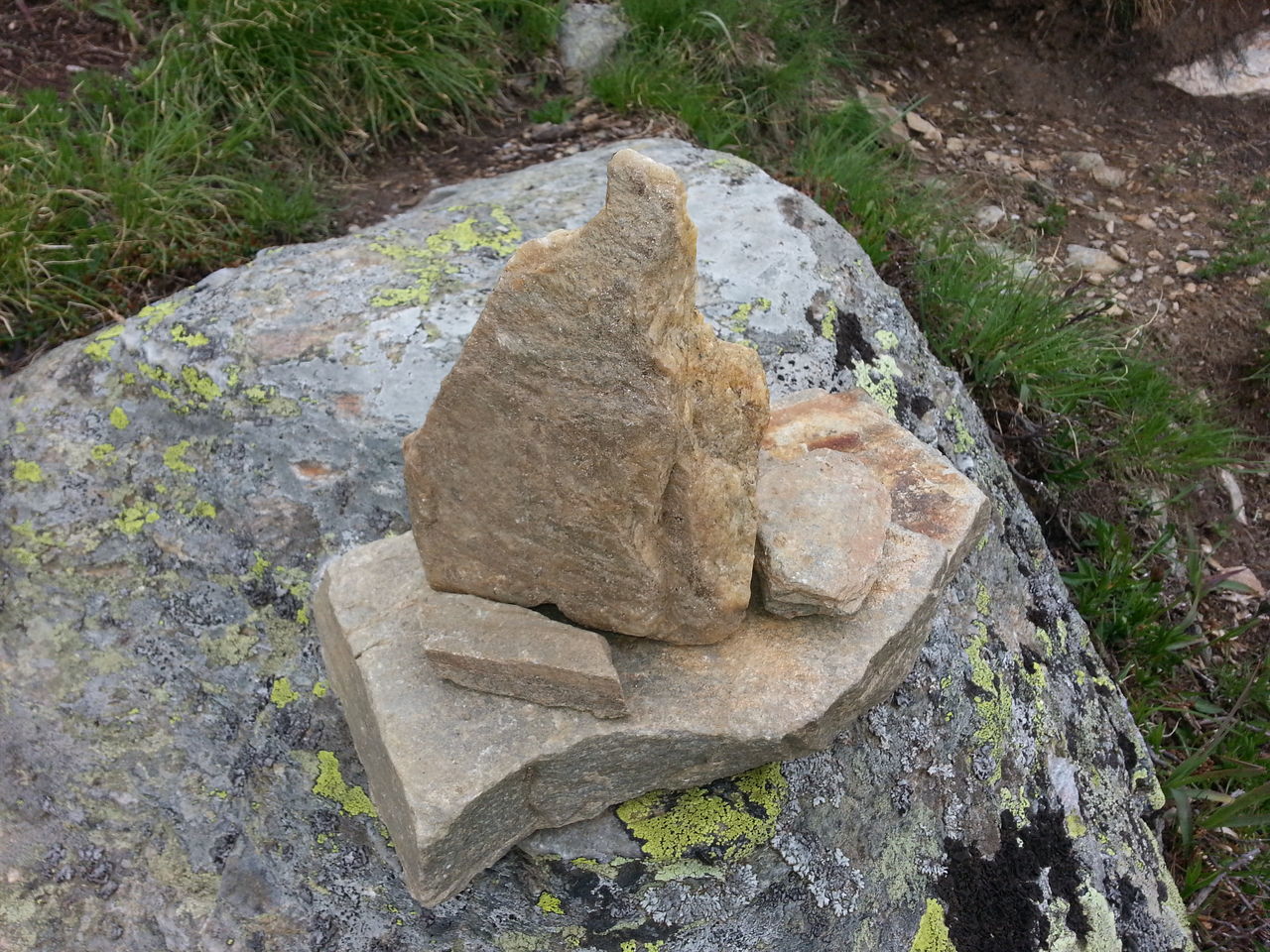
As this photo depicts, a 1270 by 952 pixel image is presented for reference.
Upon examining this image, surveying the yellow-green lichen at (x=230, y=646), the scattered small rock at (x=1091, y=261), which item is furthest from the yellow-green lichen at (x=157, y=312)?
the scattered small rock at (x=1091, y=261)

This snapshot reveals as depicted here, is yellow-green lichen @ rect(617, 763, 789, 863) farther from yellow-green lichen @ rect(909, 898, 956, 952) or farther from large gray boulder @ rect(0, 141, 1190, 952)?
yellow-green lichen @ rect(909, 898, 956, 952)

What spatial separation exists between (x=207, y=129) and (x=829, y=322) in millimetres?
2789

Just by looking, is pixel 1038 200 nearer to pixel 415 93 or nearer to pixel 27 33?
pixel 415 93

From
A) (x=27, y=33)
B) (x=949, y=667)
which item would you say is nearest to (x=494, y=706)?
(x=949, y=667)

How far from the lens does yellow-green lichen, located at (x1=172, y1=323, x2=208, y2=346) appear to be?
3264 millimetres

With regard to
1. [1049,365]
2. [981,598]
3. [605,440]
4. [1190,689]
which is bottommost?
[1190,689]

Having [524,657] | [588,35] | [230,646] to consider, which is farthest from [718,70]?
[524,657]

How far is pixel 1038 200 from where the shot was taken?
6.28 m

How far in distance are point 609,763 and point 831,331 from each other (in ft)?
5.84

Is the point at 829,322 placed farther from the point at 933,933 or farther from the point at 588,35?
the point at 588,35

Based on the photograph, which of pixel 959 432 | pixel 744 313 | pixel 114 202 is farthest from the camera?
pixel 114 202

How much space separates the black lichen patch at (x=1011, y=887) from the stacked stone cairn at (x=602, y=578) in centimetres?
67

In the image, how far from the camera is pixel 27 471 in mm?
3104

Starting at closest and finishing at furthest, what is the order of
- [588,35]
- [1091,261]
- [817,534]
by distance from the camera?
[817,534] → [588,35] → [1091,261]
